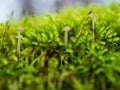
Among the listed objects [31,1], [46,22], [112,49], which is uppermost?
[31,1]

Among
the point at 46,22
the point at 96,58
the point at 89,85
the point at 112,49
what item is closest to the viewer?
the point at 89,85

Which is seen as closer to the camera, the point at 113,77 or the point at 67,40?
the point at 113,77

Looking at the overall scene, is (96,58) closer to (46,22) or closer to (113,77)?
(113,77)

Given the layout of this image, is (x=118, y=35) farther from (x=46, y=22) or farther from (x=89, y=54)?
(x=46, y=22)

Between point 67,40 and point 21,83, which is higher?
point 67,40

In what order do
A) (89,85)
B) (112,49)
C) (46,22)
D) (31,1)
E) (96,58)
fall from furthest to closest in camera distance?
1. (31,1)
2. (46,22)
3. (112,49)
4. (96,58)
5. (89,85)

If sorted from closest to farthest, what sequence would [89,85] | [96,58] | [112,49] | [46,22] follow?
[89,85] → [96,58] → [112,49] → [46,22]

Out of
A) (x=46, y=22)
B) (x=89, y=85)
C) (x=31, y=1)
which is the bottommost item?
(x=89, y=85)

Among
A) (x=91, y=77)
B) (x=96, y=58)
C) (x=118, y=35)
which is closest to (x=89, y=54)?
(x=96, y=58)

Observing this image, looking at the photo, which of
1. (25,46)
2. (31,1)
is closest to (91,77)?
(25,46)

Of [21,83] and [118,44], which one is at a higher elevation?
[118,44]
